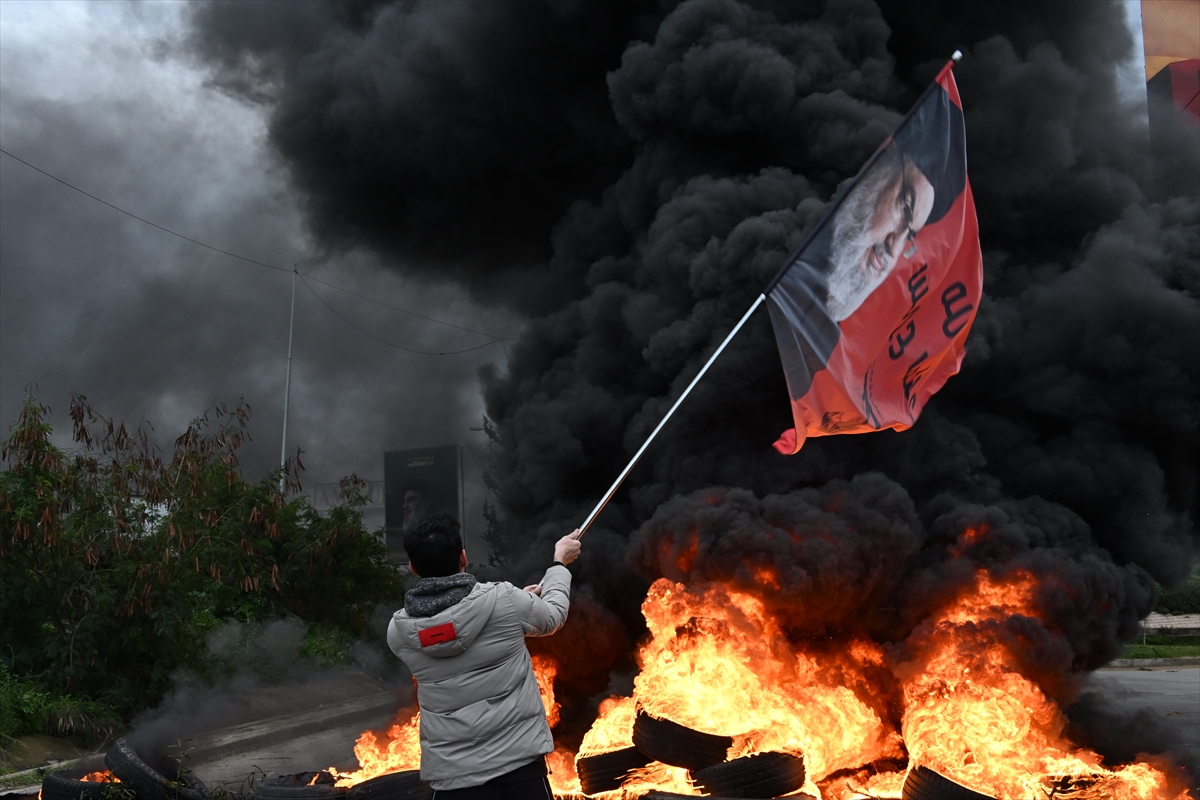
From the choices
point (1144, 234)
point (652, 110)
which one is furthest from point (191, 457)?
point (1144, 234)

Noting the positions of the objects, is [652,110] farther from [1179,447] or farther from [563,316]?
[1179,447]

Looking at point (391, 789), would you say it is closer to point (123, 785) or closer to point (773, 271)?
point (123, 785)

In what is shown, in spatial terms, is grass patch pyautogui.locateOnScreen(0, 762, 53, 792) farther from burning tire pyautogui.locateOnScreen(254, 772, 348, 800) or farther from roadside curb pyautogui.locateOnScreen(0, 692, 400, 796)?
burning tire pyautogui.locateOnScreen(254, 772, 348, 800)

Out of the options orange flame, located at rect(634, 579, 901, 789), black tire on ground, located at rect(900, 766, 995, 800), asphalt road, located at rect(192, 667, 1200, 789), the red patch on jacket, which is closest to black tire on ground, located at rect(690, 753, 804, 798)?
orange flame, located at rect(634, 579, 901, 789)

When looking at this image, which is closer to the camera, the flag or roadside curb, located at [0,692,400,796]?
the flag

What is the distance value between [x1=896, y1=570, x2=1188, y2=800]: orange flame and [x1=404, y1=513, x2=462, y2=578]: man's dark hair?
4689 millimetres

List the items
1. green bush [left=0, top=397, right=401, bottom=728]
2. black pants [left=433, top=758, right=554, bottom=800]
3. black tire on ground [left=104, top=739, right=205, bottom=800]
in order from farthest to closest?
green bush [left=0, top=397, right=401, bottom=728] → black tire on ground [left=104, top=739, right=205, bottom=800] → black pants [left=433, top=758, right=554, bottom=800]

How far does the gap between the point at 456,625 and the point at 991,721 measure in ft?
16.6

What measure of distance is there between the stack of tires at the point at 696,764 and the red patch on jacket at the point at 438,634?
11.1 ft

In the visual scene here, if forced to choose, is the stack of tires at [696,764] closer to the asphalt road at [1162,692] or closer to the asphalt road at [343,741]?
the asphalt road at [343,741]

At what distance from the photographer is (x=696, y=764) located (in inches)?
261

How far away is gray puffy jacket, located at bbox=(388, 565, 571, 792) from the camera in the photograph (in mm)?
3301

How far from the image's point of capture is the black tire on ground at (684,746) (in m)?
6.65

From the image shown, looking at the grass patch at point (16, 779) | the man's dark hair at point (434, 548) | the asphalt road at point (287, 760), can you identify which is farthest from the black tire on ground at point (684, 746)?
the grass patch at point (16, 779)
